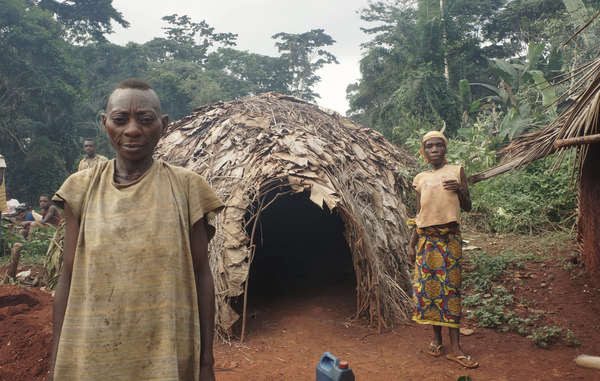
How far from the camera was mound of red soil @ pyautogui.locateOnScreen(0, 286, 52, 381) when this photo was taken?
337cm

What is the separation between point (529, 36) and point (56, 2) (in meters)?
25.0

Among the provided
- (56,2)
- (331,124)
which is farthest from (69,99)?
(331,124)

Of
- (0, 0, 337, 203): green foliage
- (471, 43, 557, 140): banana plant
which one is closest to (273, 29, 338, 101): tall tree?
(0, 0, 337, 203): green foliage

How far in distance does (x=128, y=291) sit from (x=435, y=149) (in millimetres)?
3079

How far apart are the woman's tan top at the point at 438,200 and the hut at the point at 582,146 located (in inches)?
15.4

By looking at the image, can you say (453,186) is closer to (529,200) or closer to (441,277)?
(441,277)

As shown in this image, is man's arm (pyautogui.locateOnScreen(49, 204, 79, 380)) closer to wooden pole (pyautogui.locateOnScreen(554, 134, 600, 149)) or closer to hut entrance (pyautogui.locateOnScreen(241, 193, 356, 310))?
wooden pole (pyautogui.locateOnScreen(554, 134, 600, 149))

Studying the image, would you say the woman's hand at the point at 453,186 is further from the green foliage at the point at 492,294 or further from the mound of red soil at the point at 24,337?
the mound of red soil at the point at 24,337

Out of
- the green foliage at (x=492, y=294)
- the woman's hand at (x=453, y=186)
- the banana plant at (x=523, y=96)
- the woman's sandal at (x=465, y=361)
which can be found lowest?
the woman's sandal at (x=465, y=361)

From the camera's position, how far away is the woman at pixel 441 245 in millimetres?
3875

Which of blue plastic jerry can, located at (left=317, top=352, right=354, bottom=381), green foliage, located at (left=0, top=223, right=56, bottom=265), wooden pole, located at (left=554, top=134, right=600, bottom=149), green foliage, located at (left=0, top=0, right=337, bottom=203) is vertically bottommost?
blue plastic jerry can, located at (left=317, top=352, right=354, bottom=381)

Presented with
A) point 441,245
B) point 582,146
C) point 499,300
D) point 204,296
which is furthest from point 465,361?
point 204,296

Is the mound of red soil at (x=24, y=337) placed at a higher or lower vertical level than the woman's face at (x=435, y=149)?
lower

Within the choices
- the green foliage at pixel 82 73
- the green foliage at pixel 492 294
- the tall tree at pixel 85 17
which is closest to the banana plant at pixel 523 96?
the green foliage at pixel 492 294
